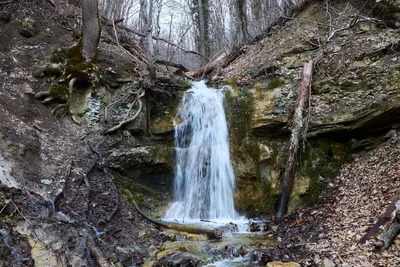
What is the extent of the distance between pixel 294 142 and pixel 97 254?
5.16 metres

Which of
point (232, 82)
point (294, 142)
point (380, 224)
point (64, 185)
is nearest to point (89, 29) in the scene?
point (232, 82)

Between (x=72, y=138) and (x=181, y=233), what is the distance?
3650 mm

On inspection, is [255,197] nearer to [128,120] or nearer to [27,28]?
[128,120]

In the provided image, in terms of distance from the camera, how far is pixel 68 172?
6566mm

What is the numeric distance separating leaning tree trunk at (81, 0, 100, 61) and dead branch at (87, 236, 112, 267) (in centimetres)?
583

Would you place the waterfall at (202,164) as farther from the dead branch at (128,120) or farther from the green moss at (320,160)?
the green moss at (320,160)

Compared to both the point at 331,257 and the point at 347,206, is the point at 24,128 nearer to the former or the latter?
the point at 331,257

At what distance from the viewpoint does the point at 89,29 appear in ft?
29.5

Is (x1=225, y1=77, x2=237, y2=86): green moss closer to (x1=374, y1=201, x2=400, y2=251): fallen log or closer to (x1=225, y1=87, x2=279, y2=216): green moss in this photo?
(x1=225, y1=87, x2=279, y2=216): green moss

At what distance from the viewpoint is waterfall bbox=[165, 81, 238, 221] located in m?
→ 7.88

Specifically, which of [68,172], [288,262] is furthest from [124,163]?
[288,262]

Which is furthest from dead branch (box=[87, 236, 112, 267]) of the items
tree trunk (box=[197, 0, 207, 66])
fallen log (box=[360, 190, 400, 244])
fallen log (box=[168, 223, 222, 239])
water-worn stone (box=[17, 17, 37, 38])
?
tree trunk (box=[197, 0, 207, 66])

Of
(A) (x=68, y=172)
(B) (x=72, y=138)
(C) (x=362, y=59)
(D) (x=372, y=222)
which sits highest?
(C) (x=362, y=59)

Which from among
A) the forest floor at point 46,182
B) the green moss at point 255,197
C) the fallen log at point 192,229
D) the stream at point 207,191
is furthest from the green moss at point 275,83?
the fallen log at point 192,229
